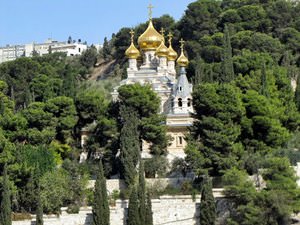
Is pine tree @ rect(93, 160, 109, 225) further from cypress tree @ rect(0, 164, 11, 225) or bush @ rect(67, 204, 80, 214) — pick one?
cypress tree @ rect(0, 164, 11, 225)

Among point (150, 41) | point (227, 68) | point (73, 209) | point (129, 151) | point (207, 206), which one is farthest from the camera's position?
point (150, 41)

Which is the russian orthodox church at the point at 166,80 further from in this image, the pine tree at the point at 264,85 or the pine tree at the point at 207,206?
the pine tree at the point at 207,206

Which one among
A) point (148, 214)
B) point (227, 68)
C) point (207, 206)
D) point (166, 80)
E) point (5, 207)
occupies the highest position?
point (166, 80)

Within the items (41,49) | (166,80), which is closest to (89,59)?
(166,80)

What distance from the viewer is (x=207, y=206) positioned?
98.6 ft

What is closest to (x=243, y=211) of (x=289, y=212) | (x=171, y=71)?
(x=289, y=212)

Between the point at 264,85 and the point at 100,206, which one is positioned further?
the point at 264,85

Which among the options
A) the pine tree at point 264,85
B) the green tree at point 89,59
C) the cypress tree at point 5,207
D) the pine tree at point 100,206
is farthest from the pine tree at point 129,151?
the green tree at point 89,59

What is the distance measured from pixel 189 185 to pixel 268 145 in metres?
5.01

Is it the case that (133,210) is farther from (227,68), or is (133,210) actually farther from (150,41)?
(150,41)

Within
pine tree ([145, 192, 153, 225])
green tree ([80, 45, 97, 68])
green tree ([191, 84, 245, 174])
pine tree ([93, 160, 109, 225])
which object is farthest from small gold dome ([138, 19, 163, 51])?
green tree ([80, 45, 97, 68])

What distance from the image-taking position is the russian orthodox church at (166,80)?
44812 mm

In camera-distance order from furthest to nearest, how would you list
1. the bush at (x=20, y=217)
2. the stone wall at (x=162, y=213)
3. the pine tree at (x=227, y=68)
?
the pine tree at (x=227, y=68)
the bush at (x=20, y=217)
the stone wall at (x=162, y=213)

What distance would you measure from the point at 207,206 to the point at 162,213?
2.89 metres
